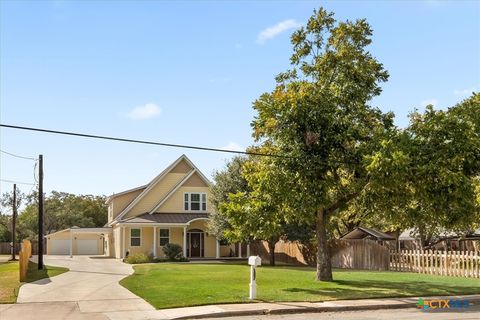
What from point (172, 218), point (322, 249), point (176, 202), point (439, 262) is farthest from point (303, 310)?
point (176, 202)

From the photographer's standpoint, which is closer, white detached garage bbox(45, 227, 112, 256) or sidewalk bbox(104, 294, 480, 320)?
sidewalk bbox(104, 294, 480, 320)

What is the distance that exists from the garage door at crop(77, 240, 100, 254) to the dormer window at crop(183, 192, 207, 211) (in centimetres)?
2322

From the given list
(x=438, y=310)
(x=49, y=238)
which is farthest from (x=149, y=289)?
(x=49, y=238)

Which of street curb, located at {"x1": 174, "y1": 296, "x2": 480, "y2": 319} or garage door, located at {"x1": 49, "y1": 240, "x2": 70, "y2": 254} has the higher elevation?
street curb, located at {"x1": 174, "y1": 296, "x2": 480, "y2": 319}

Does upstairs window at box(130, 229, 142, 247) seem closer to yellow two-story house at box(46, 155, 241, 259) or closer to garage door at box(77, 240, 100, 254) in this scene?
yellow two-story house at box(46, 155, 241, 259)

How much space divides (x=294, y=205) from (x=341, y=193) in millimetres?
1998

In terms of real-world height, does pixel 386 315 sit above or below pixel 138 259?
above

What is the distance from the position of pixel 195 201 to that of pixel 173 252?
662cm

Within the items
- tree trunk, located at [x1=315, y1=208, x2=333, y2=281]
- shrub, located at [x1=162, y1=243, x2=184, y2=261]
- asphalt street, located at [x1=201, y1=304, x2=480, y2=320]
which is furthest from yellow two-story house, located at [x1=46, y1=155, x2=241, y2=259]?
asphalt street, located at [x1=201, y1=304, x2=480, y2=320]

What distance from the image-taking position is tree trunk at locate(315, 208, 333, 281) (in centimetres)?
2117

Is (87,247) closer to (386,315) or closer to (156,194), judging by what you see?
(156,194)

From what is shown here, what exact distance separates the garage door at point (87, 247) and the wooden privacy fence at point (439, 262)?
42953mm

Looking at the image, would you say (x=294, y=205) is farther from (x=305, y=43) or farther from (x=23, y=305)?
(x=23, y=305)

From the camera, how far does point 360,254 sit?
33.0m
